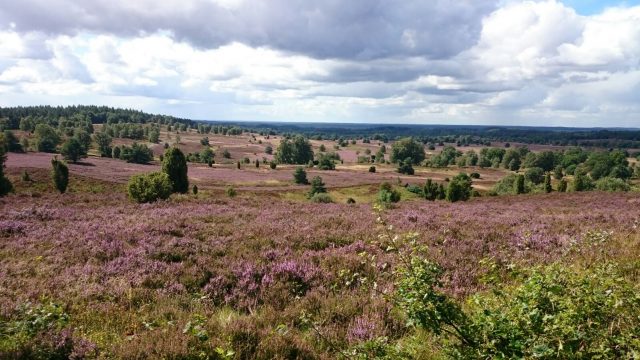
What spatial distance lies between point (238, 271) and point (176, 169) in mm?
60772

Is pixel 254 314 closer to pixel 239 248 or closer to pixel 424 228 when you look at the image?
pixel 239 248

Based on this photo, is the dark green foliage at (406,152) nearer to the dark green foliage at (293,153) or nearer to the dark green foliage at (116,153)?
the dark green foliage at (293,153)

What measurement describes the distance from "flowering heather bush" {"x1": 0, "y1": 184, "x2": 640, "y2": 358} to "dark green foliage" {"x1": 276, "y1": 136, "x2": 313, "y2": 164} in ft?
565

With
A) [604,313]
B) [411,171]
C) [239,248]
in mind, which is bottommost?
[411,171]

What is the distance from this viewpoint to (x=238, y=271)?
8797 millimetres

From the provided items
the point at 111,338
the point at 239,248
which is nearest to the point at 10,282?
the point at 111,338

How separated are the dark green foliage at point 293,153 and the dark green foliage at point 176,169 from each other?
121 metres

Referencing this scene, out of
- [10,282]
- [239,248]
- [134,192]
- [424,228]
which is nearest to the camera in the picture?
[10,282]

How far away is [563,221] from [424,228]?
6111 mm

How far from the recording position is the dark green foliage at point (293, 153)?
18775 centimetres

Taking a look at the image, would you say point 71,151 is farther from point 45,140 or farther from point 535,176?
point 535,176

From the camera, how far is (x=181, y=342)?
531cm

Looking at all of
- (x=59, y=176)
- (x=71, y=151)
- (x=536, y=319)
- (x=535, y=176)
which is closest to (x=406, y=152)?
(x=535, y=176)

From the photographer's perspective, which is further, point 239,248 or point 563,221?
point 563,221
